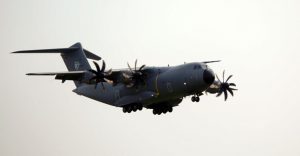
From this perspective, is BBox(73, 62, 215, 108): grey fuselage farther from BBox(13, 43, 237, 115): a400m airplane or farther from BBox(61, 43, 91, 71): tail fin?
BBox(61, 43, 91, 71): tail fin

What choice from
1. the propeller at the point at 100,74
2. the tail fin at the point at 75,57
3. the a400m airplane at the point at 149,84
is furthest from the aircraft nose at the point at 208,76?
the tail fin at the point at 75,57

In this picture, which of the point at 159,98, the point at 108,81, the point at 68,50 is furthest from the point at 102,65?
the point at 68,50

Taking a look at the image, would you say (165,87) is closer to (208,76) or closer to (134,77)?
(134,77)

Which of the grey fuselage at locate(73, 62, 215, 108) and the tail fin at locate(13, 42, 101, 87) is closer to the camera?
the grey fuselage at locate(73, 62, 215, 108)

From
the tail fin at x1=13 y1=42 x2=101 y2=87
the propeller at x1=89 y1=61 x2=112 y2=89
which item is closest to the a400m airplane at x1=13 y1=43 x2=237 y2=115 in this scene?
the propeller at x1=89 y1=61 x2=112 y2=89

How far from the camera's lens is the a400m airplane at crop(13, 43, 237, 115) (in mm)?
40125

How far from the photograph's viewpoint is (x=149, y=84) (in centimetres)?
4150

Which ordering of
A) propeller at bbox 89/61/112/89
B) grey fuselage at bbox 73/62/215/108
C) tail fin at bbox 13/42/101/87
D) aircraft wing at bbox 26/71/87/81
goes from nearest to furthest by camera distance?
grey fuselage at bbox 73/62/215/108, propeller at bbox 89/61/112/89, aircraft wing at bbox 26/71/87/81, tail fin at bbox 13/42/101/87

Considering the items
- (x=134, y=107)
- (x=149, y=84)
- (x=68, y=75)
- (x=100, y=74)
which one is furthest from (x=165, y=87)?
(x=68, y=75)

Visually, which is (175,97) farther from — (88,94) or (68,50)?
(68,50)

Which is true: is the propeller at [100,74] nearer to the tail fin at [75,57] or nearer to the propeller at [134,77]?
the propeller at [134,77]

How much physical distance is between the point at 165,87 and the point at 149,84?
4.22 ft

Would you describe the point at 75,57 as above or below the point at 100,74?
below

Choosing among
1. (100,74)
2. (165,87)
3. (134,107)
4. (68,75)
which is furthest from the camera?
(134,107)
